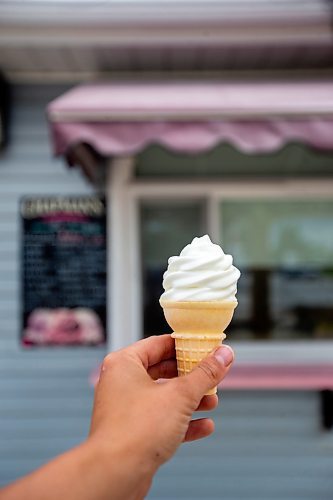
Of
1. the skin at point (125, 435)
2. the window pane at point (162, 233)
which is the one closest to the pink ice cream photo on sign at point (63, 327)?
the window pane at point (162, 233)

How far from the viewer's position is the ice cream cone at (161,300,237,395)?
1763mm

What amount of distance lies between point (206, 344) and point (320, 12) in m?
2.80

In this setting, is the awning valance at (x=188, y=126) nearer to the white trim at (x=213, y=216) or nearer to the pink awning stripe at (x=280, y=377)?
the white trim at (x=213, y=216)

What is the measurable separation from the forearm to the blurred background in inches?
98.0

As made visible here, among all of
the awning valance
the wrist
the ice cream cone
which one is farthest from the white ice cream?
the awning valance

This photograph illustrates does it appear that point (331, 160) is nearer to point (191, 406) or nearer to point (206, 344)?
point (206, 344)

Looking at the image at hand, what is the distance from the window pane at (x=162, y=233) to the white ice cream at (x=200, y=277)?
9.56ft

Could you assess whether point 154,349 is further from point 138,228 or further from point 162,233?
point 162,233

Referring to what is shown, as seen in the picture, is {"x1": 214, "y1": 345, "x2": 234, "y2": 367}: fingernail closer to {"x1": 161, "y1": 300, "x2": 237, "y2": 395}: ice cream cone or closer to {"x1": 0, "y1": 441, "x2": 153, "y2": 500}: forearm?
{"x1": 161, "y1": 300, "x2": 237, "y2": 395}: ice cream cone

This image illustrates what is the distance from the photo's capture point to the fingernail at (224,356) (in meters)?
1.59

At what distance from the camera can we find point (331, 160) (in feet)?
14.7

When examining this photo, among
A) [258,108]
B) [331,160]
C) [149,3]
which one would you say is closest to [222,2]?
[149,3]

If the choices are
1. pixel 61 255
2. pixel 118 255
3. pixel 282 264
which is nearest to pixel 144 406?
pixel 118 255

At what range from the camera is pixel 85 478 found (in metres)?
1.27
